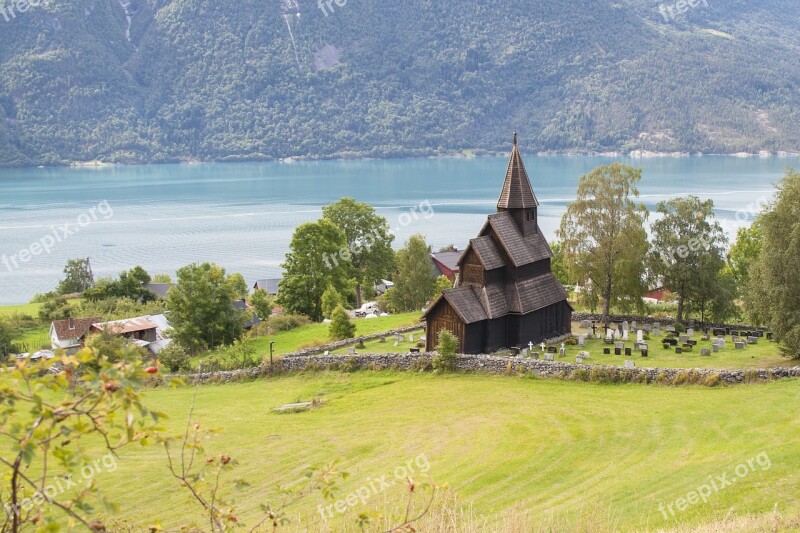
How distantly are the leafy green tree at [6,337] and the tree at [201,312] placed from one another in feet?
38.0

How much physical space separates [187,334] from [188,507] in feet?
95.6

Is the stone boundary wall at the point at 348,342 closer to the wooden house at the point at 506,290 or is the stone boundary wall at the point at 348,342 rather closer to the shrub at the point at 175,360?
the wooden house at the point at 506,290

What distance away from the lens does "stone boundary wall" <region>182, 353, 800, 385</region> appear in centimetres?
2855

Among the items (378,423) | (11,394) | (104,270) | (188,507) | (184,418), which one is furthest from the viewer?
(104,270)

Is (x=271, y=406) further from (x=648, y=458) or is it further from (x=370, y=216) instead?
(x=370, y=216)

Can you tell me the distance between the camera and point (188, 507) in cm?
1859

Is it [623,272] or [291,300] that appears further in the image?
[291,300]

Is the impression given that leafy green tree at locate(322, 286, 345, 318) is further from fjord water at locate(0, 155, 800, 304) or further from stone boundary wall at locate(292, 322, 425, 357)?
fjord water at locate(0, 155, 800, 304)

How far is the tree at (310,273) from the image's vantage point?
→ 57.5 meters

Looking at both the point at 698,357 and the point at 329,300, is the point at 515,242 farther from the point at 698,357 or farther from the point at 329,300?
the point at 329,300

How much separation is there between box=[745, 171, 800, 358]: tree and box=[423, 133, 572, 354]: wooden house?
9.48 meters

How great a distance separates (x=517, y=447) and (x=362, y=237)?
4744cm

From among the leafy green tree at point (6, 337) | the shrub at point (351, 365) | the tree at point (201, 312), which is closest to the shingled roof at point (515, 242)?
the shrub at point (351, 365)

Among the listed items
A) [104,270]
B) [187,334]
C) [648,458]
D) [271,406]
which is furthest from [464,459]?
[104,270]
